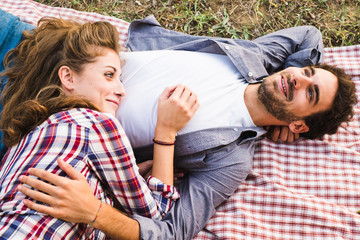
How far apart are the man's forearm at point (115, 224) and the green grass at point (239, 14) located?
2445mm

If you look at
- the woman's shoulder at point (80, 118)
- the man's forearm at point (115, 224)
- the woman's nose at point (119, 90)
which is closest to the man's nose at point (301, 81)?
the woman's nose at point (119, 90)

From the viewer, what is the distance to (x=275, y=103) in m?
2.93

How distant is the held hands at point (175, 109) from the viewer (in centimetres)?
268

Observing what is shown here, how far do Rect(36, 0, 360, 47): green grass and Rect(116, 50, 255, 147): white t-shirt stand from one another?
1.07 metres

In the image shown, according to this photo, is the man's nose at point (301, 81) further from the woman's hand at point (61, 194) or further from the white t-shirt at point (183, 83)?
the woman's hand at point (61, 194)

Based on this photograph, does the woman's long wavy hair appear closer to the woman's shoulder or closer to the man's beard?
the woman's shoulder

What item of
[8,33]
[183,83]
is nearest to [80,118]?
[183,83]

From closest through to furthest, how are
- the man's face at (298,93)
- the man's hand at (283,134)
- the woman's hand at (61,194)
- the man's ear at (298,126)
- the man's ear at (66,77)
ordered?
the woman's hand at (61,194), the man's ear at (66,77), the man's face at (298,93), the man's ear at (298,126), the man's hand at (283,134)

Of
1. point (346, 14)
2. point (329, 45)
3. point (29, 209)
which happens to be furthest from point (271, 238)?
point (346, 14)

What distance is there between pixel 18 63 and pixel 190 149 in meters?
1.57

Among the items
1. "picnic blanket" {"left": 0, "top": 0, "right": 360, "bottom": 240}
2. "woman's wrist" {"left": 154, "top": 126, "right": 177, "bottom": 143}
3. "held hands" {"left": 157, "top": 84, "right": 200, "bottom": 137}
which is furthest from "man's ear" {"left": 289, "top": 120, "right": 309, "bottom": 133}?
"woman's wrist" {"left": 154, "top": 126, "right": 177, "bottom": 143}

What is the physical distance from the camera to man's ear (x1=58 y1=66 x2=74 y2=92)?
2516 mm

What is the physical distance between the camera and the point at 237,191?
9.96ft

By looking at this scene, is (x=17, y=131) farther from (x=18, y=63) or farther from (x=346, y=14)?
(x=346, y=14)
